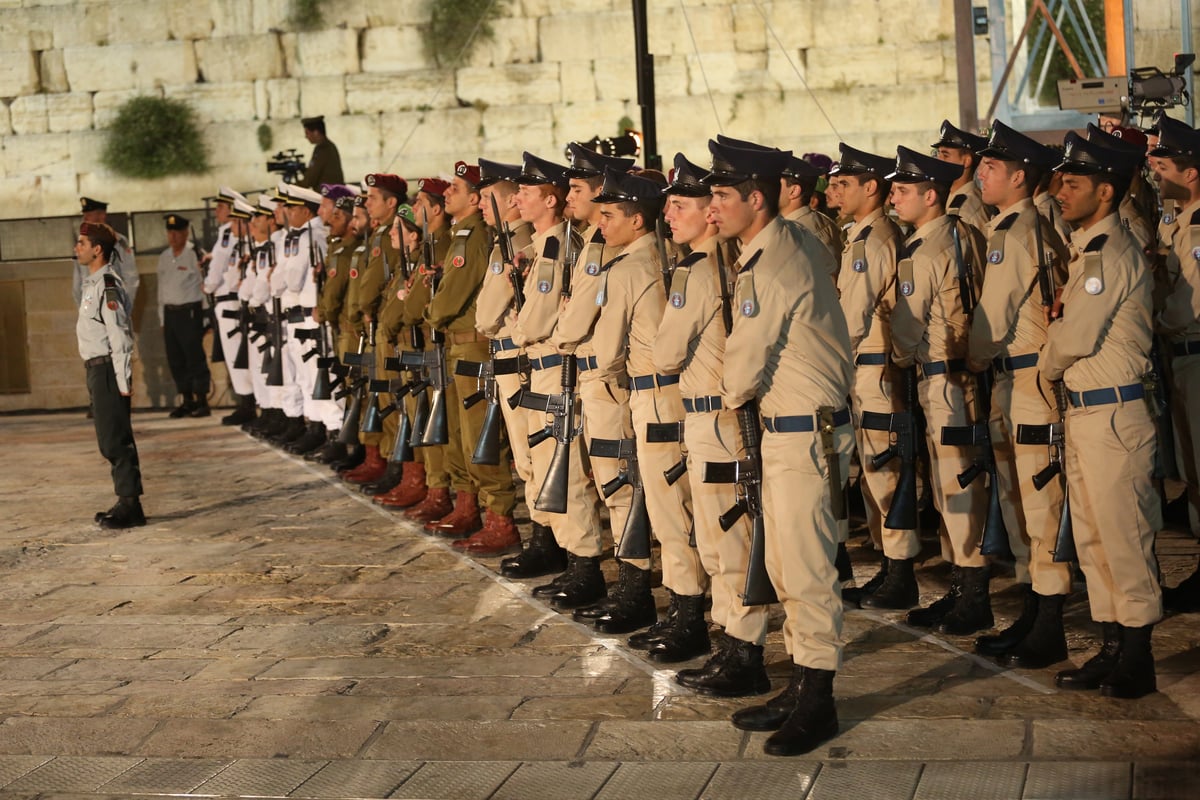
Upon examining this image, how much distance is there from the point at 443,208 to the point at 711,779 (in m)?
5.48

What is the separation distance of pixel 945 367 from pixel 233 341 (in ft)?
31.5

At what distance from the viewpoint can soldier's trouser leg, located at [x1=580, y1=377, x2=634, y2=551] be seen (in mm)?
7070

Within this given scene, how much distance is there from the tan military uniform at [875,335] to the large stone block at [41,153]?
18.6 metres

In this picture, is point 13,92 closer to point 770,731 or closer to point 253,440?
point 253,440

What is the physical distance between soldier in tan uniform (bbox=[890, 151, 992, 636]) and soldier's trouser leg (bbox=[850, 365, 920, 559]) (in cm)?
25

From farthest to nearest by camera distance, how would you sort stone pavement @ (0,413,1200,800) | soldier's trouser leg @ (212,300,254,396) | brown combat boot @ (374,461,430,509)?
1. soldier's trouser leg @ (212,300,254,396)
2. brown combat boot @ (374,461,430,509)
3. stone pavement @ (0,413,1200,800)

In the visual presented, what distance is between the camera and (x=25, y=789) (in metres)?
5.21

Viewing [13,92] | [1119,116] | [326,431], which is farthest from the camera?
[13,92]

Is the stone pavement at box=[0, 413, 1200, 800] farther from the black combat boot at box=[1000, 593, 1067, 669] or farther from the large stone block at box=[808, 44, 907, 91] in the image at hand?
the large stone block at box=[808, 44, 907, 91]

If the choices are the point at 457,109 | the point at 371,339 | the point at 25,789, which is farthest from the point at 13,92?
the point at 25,789

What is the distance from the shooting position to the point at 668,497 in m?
6.55

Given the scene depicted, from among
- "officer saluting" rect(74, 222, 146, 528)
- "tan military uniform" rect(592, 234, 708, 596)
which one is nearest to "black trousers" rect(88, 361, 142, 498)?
"officer saluting" rect(74, 222, 146, 528)

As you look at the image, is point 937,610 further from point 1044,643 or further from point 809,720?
point 809,720

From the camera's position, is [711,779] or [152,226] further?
[152,226]
